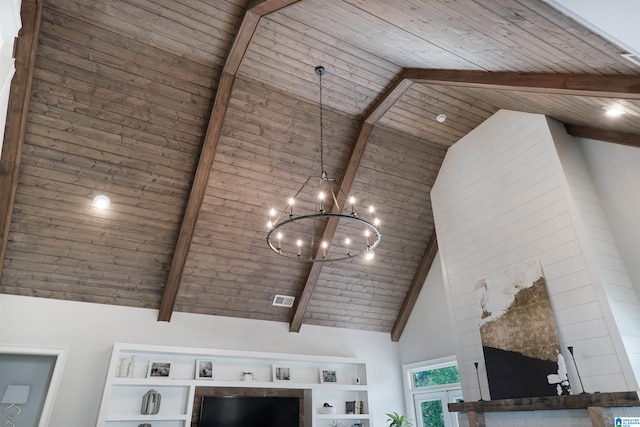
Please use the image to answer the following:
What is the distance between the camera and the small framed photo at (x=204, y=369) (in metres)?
6.62

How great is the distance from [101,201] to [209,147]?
169 cm

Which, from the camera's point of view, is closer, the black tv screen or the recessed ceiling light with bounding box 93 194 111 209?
the recessed ceiling light with bounding box 93 194 111 209

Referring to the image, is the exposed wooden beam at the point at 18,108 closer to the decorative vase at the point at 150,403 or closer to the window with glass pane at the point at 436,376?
→ the decorative vase at the point at 150,403

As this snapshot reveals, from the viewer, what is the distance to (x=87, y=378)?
593 cm

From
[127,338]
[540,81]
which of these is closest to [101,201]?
[127,338]

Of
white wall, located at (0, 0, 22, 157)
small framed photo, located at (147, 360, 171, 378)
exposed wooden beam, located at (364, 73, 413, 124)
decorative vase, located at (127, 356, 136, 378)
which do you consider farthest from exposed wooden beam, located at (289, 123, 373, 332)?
white wall, located at (0, 0, 22, 157)

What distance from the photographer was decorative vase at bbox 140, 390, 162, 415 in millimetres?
6055

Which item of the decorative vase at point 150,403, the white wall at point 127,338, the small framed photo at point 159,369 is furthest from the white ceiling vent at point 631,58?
the decorative vase at point 150,403

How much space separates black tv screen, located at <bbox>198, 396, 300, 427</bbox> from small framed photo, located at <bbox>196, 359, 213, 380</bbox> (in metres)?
0.32

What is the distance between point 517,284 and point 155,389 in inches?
213

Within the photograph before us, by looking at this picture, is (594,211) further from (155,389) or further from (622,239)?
(155,389)

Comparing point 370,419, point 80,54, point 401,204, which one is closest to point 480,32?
point 401,204

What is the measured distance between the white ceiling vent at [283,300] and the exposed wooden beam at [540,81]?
4.24 m

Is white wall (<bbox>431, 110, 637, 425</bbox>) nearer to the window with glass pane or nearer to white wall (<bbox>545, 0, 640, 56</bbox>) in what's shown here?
the window with glass pane
